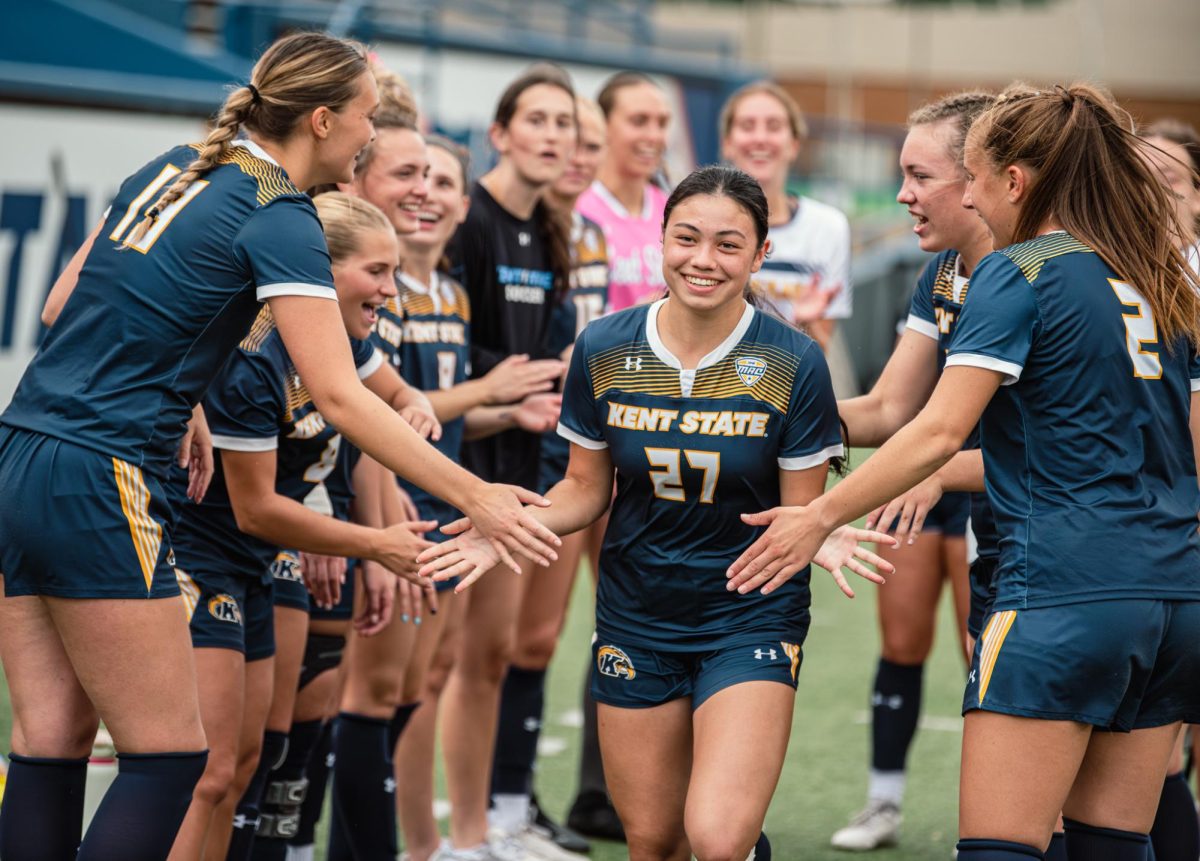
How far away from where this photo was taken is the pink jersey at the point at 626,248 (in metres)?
6.07

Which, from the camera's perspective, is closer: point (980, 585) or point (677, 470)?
point (677, 470)

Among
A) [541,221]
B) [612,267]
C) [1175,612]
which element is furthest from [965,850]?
[612,267]

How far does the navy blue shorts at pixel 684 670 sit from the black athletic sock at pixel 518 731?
5.50ft

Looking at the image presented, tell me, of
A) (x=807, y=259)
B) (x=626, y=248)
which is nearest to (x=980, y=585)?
(x=807, y=259)

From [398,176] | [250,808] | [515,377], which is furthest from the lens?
[515,377]

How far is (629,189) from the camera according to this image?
627 cm

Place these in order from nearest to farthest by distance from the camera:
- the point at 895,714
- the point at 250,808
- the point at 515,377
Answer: the point at 250,808 < the point at 515,377 < the point at 895,714

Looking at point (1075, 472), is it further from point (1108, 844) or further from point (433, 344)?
point (433, 344)

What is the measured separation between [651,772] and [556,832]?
188cm

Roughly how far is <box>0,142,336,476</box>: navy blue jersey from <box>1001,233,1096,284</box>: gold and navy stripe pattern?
1.47 meters

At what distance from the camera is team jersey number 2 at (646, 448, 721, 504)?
3.64 m

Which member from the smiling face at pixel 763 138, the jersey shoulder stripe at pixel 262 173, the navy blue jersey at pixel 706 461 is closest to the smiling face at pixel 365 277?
the jersey shoulder stripe at pixel 262 173

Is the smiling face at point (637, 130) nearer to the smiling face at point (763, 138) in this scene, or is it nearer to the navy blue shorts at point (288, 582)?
the smiling face at point (763, 138)

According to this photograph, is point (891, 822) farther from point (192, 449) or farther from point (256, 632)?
point (192, 449)
